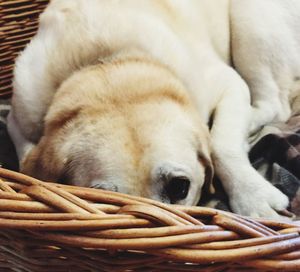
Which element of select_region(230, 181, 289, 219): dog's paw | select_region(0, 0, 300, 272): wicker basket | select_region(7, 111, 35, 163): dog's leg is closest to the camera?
select_region(0, 0, 300, 272): wicker basket

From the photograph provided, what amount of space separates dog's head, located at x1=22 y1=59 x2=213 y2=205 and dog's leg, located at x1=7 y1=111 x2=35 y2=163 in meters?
0.20

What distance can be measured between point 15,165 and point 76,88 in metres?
0.45

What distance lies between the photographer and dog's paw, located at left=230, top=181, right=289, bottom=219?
146 cm

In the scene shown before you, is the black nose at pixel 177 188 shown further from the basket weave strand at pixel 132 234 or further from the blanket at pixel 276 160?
the basket weave strand at pixel 132 234

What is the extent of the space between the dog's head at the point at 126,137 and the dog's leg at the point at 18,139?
0.20 meters

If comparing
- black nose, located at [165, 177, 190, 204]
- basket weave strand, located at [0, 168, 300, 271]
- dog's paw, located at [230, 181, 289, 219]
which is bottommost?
dog's paw, located at [230, 181, 289, 219]

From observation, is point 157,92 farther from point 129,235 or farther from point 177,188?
point 129,235

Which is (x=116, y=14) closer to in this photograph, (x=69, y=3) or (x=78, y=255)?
(x=69, y=3)

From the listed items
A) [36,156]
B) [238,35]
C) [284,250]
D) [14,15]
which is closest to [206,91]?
[238,35]

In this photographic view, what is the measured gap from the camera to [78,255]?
0.99 metres

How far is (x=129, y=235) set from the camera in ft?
3.04

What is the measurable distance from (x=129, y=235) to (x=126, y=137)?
0.42m

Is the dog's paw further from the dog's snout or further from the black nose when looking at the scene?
the dog's snout

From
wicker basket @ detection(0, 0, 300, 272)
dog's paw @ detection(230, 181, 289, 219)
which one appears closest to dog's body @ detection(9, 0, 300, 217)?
dog's paw @ detection(230, 181, 289, 219)
